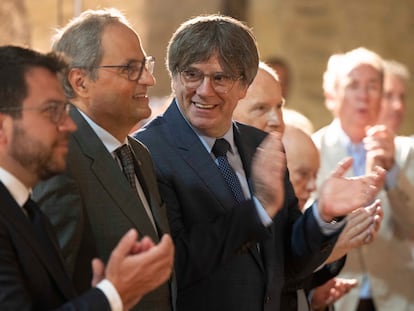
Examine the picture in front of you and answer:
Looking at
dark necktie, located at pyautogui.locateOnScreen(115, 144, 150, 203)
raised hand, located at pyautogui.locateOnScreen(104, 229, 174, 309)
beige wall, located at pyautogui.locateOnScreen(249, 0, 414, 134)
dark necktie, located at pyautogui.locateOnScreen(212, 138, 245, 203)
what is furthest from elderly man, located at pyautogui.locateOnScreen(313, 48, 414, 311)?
beige wall, located at pyautogui.locateOnScreen(249, 0, 414, 134)

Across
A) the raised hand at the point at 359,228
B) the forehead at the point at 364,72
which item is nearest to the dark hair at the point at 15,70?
the raised hand at the point at 359,228

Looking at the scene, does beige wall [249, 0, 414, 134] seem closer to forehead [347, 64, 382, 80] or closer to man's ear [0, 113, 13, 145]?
forehead [347, 64, 382, 80]

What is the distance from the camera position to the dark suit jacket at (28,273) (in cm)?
299

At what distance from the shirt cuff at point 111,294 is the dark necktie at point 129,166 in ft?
2.73

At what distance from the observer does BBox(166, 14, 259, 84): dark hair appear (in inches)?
170

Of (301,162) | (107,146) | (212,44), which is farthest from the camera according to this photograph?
(301,162)

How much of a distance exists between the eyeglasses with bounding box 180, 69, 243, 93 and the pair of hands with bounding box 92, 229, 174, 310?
121 centimetres

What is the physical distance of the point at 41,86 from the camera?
129 inches

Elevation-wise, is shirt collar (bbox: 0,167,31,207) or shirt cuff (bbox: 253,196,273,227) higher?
shirt collar (bbox: 0,167,31,207)

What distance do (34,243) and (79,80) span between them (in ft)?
3.16

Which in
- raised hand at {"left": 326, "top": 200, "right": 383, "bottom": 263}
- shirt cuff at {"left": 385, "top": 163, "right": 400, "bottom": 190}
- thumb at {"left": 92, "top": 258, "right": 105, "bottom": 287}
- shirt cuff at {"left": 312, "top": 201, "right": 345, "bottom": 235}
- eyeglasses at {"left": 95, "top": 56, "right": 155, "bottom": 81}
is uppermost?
eyeglasses at {"left": 95, "top": 56, "right": 155, "bottom": 81}

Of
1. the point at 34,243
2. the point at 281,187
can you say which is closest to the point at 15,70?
the point at 34,243

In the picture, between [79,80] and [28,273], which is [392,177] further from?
[28,273]

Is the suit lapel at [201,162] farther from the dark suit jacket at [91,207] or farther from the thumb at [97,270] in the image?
the thumb at [97,270]
